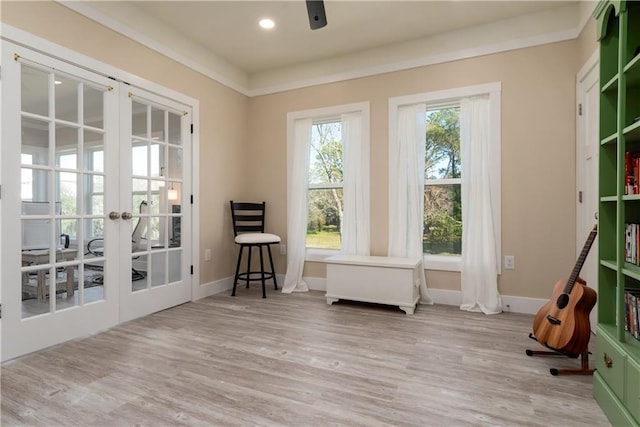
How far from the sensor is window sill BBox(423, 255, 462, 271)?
3320mm

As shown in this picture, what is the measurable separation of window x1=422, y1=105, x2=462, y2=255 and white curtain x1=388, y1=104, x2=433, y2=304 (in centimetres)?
14

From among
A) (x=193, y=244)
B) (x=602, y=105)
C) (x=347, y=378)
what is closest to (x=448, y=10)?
(x=602, y=105)

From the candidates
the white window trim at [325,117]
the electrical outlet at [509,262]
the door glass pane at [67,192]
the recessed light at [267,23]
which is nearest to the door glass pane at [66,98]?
the door glass pane at [67,192]

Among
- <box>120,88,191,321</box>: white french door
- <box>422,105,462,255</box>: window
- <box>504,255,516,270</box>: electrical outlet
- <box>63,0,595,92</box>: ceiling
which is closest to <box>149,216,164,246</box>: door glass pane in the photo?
<box>120,88,191,321</box>: white french door

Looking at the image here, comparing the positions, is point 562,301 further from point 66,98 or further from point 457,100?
point 66,98

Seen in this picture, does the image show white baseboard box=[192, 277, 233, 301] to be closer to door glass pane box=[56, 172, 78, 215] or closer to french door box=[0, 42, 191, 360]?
french door box=[0, 42, 191, 360]

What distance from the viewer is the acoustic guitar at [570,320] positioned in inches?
73.3

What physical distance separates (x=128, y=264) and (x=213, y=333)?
100 centimetres

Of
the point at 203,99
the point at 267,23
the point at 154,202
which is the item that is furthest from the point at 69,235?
the point at 267,23

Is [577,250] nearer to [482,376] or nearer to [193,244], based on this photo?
[482,376]

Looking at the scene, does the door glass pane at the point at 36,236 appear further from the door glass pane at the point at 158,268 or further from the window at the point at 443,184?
the window at the point at 443,184

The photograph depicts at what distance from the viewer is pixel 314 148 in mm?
4062

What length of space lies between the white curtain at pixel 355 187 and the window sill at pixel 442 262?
0.64 meters

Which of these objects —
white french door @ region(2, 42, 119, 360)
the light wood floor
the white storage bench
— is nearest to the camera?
the light wood floor
